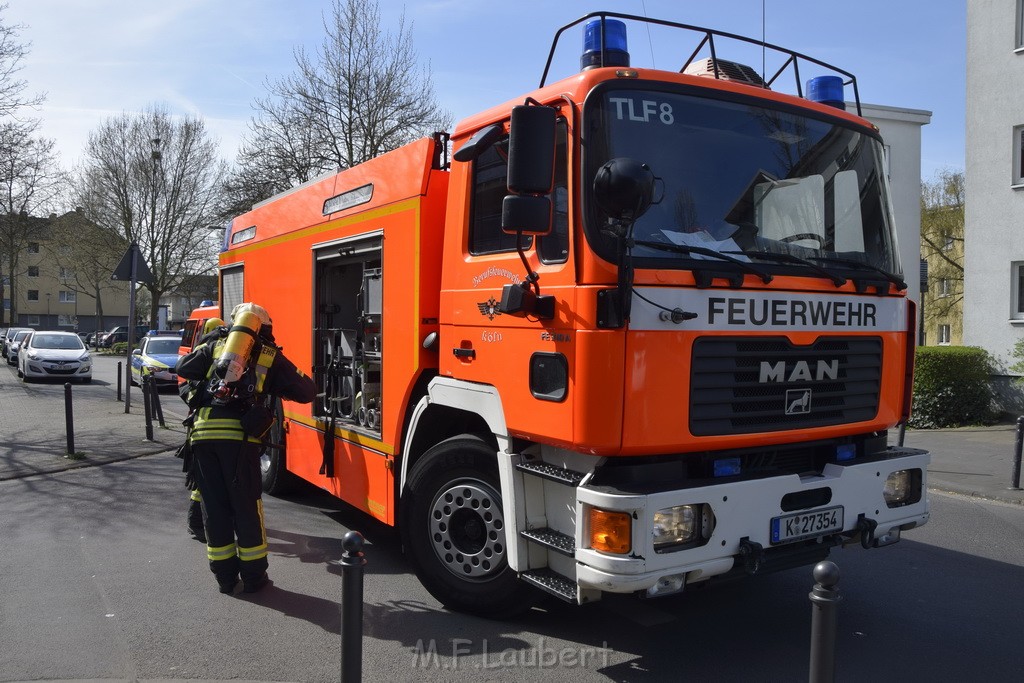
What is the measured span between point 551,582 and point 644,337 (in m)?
1.30

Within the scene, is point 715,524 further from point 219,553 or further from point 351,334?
point 351,334

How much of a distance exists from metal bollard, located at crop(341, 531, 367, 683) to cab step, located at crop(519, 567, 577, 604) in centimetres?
103

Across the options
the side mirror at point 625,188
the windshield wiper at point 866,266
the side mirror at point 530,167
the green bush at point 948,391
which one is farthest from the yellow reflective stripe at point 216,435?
the green bush at point 948,391

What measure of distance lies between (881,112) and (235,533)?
22.2 meters

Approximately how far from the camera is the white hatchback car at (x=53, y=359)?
21.9 m

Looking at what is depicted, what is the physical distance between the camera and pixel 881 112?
21984 millimetres

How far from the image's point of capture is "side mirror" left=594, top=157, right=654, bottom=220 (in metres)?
3.36

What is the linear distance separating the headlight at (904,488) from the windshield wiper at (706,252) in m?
1.49

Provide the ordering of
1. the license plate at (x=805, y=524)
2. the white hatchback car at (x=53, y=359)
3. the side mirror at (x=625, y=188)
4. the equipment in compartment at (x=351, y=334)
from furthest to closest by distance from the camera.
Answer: the white hatchback car at (x=53, y=359)
the equipment in compartment at (x=351, y=334)
the license plate at (x=805, y=524)
the side mirror at (x=625, y=188)

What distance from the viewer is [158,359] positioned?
66.9 ft

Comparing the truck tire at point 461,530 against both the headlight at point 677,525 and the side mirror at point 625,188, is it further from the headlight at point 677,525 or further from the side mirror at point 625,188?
the side mirror at point 625,188

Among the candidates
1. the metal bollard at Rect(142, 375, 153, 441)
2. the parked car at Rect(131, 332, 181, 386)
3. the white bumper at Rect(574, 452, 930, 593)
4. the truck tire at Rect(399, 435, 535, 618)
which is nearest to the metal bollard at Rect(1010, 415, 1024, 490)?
the white bumper at Rect(574, 452, 930, 593)

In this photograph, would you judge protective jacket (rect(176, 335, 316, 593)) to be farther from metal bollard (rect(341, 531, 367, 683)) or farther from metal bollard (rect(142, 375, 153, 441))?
metal bollard (rect(142, 375, 153, 441))

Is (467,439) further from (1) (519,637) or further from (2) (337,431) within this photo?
(2) (337,431)
